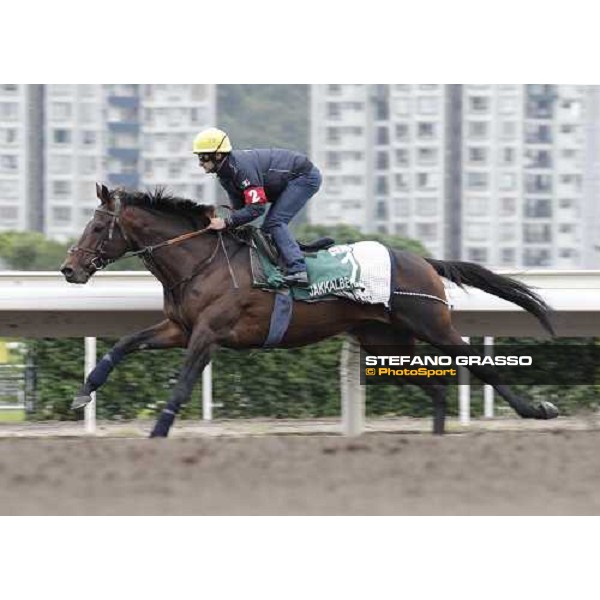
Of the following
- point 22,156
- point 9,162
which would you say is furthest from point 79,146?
point 9,162

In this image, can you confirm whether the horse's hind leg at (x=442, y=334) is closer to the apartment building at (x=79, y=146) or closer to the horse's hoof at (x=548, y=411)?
the horse's hoof at (x=548, y=411)

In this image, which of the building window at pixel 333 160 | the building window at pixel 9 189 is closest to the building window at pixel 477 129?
the building window at pixel 333 160

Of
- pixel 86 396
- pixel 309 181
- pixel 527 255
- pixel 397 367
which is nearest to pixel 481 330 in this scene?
pixel 397 367

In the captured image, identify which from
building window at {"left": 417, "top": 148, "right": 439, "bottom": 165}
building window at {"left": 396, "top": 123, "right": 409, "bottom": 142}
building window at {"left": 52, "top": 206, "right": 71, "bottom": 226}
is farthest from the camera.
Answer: building window at {"left": 396, "top": 123, "right": 409, "bottom": 142}

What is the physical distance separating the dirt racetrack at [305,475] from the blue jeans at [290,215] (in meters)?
1.01

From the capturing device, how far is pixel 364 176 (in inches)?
1438

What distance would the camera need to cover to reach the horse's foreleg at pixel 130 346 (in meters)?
7.33

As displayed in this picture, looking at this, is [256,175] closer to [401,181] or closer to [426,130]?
[401,181]

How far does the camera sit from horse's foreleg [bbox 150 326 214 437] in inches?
280

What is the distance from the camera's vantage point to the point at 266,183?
7.46 metres

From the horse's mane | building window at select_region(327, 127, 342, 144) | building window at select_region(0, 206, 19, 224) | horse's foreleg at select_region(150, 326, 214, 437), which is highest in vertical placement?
building window at select_region(327, 127, 342, 144)

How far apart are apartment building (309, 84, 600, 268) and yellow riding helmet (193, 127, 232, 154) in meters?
25.4

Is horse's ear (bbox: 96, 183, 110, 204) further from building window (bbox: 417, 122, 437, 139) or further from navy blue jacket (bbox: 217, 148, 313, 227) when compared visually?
building window (bbox: 417, 122, 437, 139)

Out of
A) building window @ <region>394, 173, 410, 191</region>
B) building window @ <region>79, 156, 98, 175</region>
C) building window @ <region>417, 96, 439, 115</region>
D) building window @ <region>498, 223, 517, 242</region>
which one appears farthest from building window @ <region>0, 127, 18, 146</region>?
building window @ <region>498, 223, 517, 242</region>
